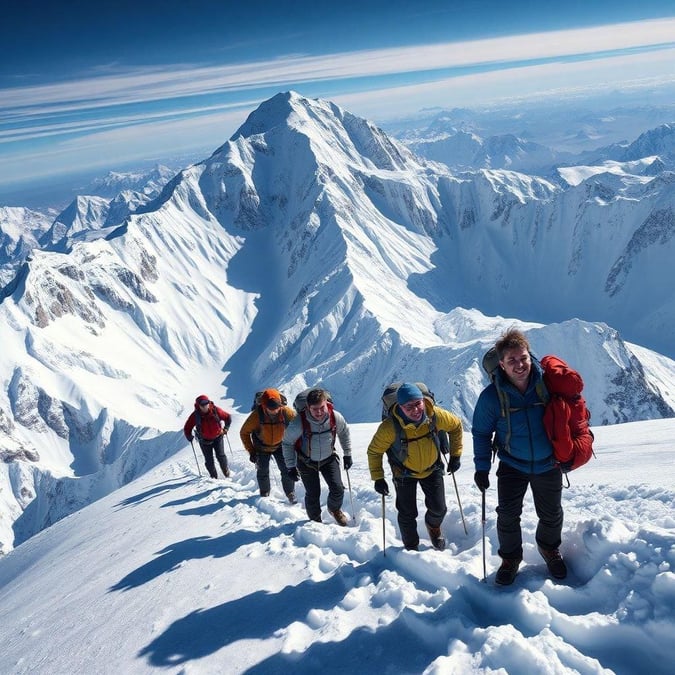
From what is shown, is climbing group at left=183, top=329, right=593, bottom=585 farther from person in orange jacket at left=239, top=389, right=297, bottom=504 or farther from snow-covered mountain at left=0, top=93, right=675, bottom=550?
snow-covered mountain at left=0, top=93, right=675, bottom=550

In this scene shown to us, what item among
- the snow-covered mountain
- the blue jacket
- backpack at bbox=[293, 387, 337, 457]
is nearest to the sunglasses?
the blue jacket

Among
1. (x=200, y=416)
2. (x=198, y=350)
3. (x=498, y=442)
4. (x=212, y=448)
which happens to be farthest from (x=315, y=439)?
(x=198, y=350)

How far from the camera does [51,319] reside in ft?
506

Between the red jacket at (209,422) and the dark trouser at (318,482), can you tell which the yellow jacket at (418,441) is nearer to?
the dark trouser at (318,482)

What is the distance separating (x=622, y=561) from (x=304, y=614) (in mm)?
4143

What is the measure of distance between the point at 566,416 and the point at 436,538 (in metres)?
3.77

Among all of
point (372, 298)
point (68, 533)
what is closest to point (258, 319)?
point (372, 298)

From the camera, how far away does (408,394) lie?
670 centimetres

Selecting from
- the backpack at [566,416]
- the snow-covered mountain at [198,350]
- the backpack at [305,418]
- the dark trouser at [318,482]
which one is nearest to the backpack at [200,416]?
the dark trouser at [318,482]

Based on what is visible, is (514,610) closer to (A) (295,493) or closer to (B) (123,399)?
(A) (295,493)

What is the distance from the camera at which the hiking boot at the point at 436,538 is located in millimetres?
8047

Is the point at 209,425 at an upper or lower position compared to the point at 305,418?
lower

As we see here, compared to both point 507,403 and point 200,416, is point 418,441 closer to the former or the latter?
point 507,403

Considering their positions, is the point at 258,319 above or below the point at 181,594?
above
